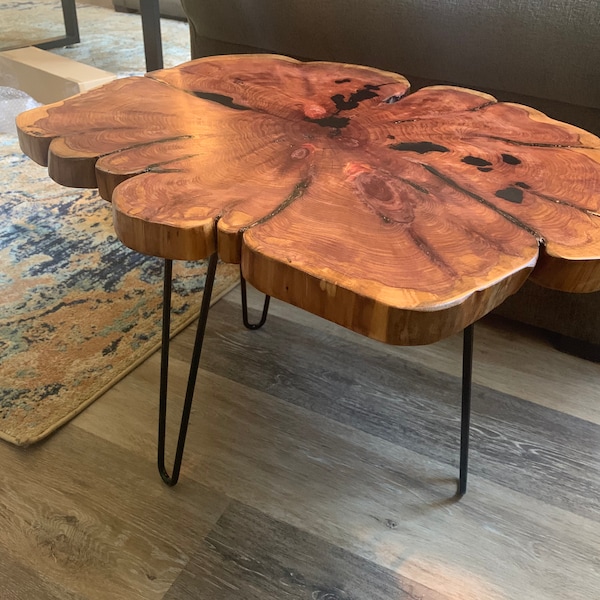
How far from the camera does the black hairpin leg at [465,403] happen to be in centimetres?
85

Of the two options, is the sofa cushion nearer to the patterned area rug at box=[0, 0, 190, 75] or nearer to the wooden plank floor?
the wooden plank floor

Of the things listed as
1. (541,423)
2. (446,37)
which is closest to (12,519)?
(541,423)

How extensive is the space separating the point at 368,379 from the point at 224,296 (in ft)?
1.36

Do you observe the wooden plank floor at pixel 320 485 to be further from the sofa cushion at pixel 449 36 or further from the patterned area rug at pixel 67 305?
the sofa cushion at pixel 449 36

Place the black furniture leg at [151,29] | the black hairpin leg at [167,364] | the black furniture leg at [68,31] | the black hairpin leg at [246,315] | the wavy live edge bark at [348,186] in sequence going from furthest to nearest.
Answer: the black furniture leg at [68,31] < the black furniture leg at [151,29] < the black hairpin leg at [246,315] < the black hairpin leg at [167,364] < the wavy live edge bark at [348,186]

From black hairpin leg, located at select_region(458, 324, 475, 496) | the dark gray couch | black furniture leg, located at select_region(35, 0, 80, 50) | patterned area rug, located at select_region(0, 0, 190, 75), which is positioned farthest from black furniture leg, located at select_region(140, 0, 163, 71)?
black hairpin leg, located at select_region(458, 324, 475, 496)

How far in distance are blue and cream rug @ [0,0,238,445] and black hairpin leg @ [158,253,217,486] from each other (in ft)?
0.79

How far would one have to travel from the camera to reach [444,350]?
1317 mm

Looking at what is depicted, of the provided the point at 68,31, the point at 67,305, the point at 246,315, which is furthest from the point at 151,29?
the point at 246,315

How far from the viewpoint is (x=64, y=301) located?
136 centimetres

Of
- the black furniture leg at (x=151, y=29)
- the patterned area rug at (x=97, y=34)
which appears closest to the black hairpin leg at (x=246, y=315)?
the black furniture leg at (x=151, y=29)

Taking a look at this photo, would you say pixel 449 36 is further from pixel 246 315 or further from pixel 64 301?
pixel 64 301

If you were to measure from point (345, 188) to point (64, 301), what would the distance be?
87 cm

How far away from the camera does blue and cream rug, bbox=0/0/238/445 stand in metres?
1.13
